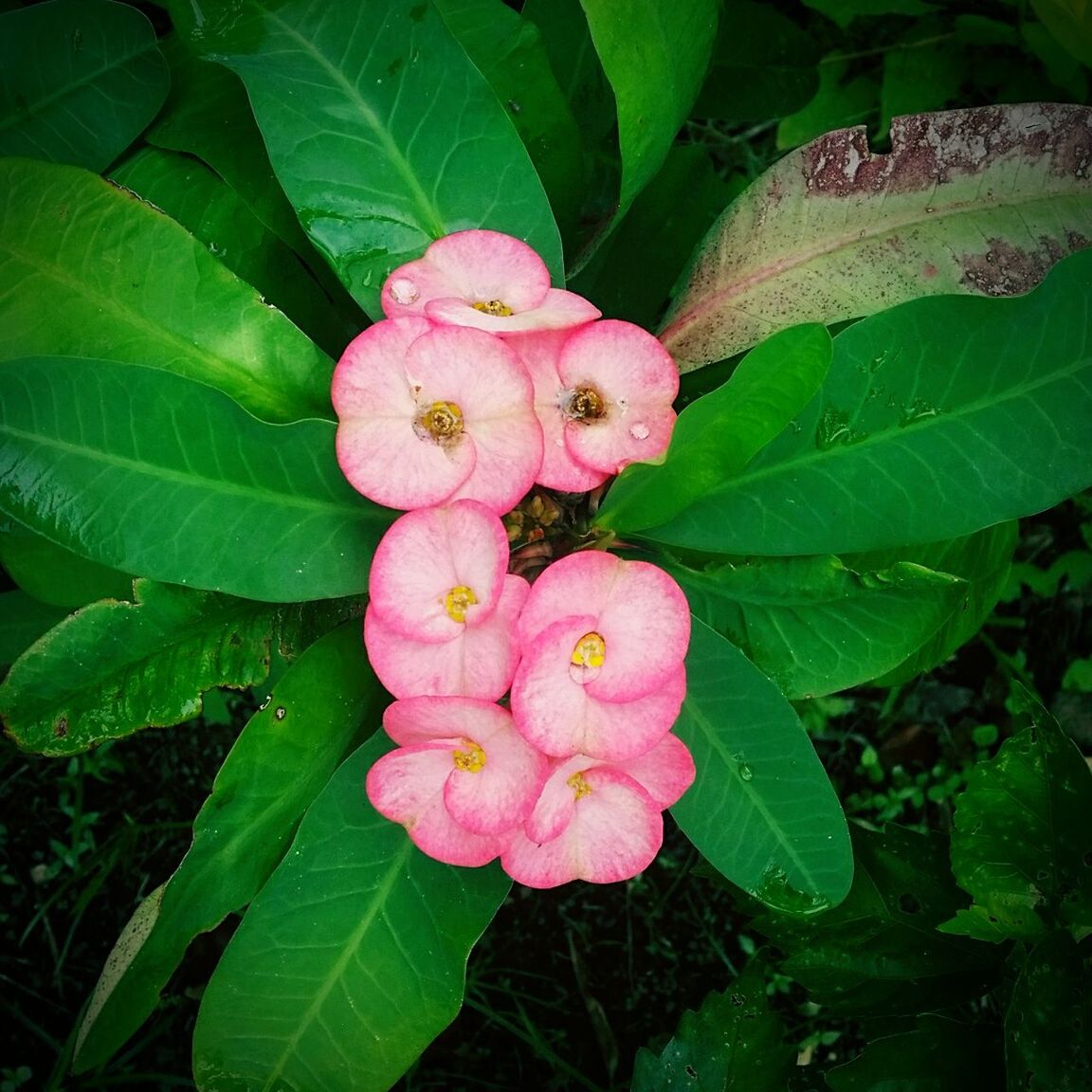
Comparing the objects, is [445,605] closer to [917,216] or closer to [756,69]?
[917,216]

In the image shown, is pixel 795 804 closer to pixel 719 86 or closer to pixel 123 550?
pixel 123 550

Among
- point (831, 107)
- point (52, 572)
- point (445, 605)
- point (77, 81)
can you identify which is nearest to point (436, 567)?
point (445, 605)

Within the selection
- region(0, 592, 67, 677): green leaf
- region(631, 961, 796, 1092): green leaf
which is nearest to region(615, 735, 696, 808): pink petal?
region(631, 961, 796, 1092): green leaf

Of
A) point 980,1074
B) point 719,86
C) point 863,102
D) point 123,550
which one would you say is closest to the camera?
point 123,550

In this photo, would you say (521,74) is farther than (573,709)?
Yes

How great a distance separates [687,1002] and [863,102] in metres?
1.52

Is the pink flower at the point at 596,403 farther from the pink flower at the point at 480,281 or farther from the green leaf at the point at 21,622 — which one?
the green leaf at the point at 21,622

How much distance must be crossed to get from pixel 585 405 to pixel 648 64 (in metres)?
0.33

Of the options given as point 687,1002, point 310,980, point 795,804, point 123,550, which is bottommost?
point 687,1002

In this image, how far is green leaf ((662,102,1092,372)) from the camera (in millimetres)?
1026

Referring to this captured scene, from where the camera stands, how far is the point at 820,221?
107 centimetres

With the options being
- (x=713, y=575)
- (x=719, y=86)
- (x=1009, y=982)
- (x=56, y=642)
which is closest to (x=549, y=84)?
(x=719, y=86)

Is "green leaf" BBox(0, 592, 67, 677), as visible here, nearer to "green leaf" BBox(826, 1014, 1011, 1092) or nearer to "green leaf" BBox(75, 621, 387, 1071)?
"green leaf" BBox(75, 621, 387, 1071)

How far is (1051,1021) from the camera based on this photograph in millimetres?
1129
